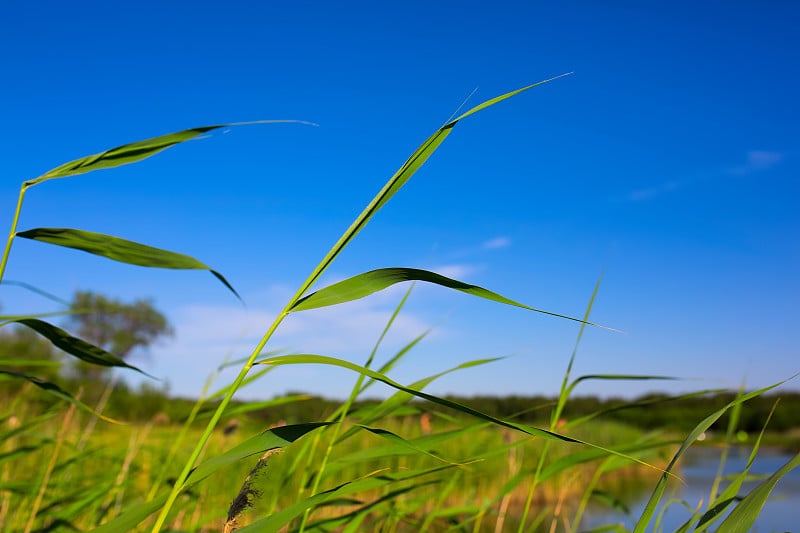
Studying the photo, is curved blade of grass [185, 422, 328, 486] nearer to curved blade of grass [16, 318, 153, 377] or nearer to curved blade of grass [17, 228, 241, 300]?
curved blade of grass [17, 228, 241, 300]

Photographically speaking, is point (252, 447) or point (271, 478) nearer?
point (252, 447)

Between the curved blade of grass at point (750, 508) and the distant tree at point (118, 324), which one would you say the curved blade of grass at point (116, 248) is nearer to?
the curved blade of grass at point (750, 508)

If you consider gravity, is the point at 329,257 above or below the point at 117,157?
below

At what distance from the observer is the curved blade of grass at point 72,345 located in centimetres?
79

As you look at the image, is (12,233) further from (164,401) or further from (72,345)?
(164,401)

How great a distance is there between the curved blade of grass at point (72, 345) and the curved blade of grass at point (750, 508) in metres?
0.68

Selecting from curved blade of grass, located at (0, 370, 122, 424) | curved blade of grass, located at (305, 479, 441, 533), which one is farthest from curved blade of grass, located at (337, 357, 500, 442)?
curved blade of grass, located at (0, 370, 122, 424)

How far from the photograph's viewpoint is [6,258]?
725 millimetres

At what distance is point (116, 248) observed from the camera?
0.73m

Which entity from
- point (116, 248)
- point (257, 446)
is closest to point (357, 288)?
point (257, 446)

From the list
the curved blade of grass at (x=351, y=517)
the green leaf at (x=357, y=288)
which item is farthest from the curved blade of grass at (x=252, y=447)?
the curved blade of grass at (x=351, y=517)

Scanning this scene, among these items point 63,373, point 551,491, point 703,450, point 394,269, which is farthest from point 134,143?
point 703,450

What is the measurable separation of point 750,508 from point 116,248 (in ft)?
2.23

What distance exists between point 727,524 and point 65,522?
54.0 inches
